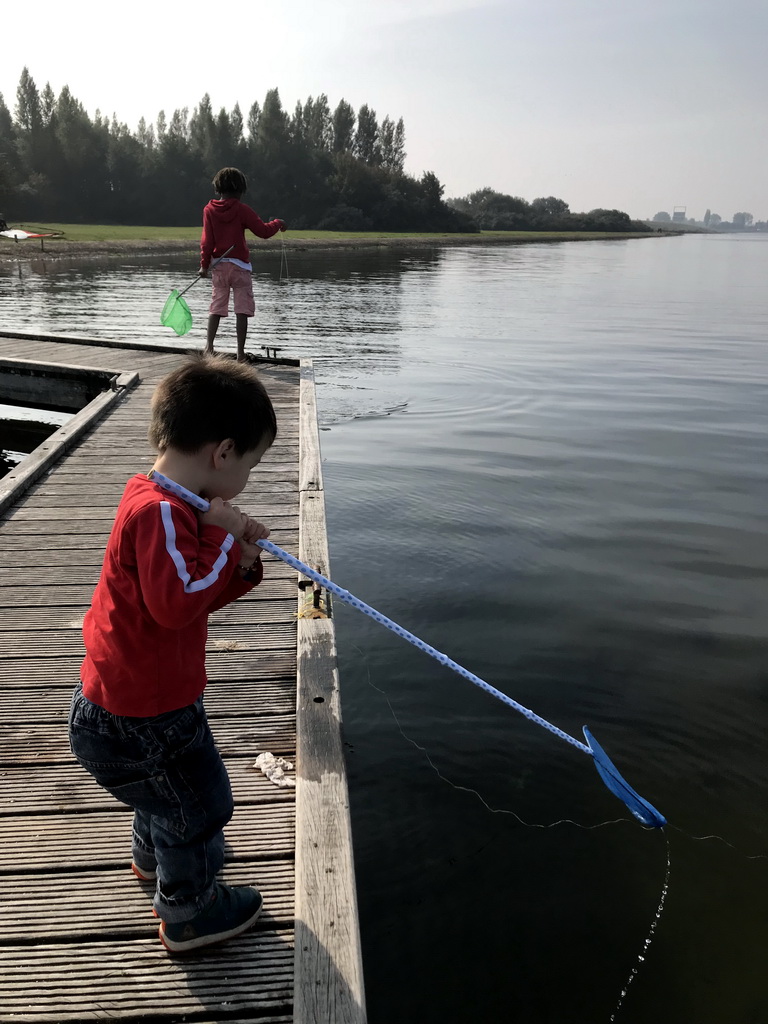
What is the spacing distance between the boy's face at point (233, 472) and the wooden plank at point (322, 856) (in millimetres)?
1185

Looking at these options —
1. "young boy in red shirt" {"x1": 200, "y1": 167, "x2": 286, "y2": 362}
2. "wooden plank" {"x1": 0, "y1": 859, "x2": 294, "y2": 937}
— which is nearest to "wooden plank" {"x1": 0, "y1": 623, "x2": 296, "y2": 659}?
"wooden plank" {"x1": 0, "y1": 859, "x2": 294, "y2": 937}

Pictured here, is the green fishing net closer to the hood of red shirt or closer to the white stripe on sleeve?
the hood of red shirt

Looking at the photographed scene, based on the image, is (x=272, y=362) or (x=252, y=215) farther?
(x=272, y=362)

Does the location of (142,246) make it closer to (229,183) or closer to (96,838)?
(229,183)

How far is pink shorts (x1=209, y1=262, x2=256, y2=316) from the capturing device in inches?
351

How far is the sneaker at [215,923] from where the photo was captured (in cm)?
213

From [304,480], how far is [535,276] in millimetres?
34102

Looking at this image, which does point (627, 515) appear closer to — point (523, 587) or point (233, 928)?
point (523, 587)

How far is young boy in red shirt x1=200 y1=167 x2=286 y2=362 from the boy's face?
660cm

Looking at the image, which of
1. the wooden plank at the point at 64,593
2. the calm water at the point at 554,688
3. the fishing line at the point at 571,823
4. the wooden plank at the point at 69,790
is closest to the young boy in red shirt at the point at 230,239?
the calm water at the point at 554,688

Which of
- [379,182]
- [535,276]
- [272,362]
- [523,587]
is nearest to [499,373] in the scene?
[272,362]

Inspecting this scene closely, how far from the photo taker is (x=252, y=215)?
8.64m

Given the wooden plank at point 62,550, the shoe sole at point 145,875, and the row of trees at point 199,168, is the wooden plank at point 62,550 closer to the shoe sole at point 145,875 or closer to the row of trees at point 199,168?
the shoe sole at point 145,875

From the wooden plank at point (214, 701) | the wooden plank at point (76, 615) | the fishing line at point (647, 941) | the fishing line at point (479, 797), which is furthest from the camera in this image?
the wooden plank at point (76, 615)
